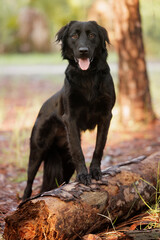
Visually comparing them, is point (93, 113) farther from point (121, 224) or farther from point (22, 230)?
point (22, 230)

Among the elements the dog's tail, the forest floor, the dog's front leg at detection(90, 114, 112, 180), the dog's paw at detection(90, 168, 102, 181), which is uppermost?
the dog's front leg at detection(90, 114, 112, 180)

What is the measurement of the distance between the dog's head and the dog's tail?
3.47ft

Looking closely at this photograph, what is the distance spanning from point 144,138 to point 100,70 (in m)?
2.92

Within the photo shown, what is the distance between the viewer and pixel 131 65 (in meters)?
6.39

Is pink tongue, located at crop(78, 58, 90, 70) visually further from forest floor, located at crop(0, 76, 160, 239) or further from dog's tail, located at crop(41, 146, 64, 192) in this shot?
forest floor, located at crop(0, 76, 160, 239)

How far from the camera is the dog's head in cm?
312

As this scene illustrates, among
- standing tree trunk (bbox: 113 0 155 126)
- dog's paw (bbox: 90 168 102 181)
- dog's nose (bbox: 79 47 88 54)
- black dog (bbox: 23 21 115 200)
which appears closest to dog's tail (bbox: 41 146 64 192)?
black dog (bbox: 23 21 115 200)

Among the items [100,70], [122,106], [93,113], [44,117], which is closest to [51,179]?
[44,117]

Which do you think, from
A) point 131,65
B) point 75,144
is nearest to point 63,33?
point 75,144

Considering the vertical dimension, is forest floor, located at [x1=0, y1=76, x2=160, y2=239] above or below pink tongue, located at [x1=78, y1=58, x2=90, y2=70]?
below

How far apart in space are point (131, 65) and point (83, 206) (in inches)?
168

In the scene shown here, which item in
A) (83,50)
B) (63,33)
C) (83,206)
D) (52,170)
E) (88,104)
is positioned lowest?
(52,170)

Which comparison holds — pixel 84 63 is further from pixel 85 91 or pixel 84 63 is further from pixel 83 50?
pixel 85 91

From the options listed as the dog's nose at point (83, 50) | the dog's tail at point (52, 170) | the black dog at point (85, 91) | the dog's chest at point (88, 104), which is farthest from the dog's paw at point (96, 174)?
the dog's nose at point (83, 50)
